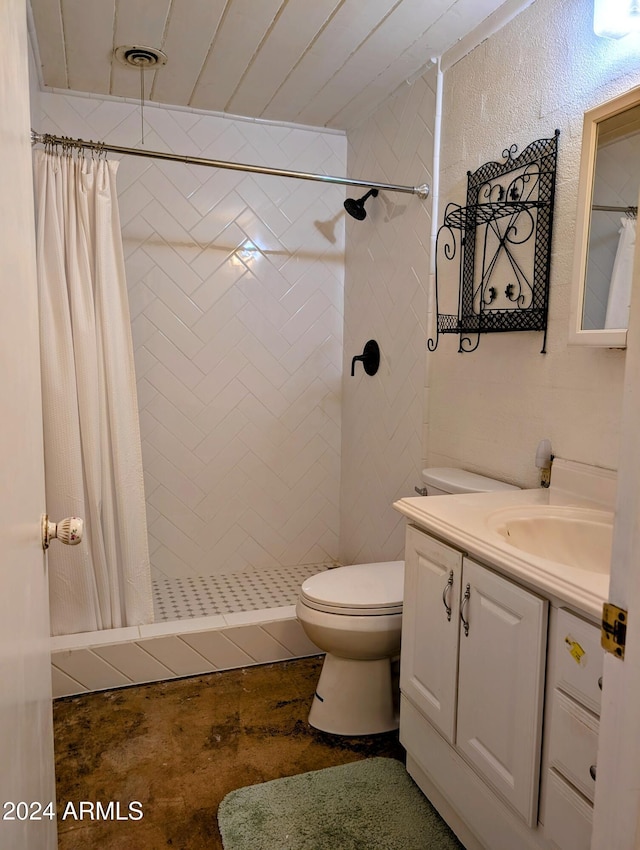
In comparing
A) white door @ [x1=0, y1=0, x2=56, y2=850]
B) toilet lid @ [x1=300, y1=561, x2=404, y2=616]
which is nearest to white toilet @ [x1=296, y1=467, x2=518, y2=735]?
toilet lid @ [x1=300, y1=561, x2=404, y2=616]

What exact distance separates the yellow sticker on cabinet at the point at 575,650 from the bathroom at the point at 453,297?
0.64m

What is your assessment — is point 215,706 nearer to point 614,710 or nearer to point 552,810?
point 552,810

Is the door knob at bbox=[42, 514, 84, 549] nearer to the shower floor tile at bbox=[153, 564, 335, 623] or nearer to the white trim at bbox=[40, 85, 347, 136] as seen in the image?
the shower floor tile at bbox=[153, 564, 335, 623]

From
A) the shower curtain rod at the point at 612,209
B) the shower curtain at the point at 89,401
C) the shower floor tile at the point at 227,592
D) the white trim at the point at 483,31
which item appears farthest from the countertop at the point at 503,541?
the white trim at the point at 483,31

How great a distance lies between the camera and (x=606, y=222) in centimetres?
160

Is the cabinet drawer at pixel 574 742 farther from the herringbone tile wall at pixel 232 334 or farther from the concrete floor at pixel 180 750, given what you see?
the herringbone tile wall at pixel 232 334

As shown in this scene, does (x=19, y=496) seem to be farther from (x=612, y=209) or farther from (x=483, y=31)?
(x=483, y=31)

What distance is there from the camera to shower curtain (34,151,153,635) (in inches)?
89.2

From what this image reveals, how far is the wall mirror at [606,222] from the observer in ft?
Answer: 4.99


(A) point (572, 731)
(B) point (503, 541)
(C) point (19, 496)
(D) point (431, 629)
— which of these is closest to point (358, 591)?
(D) point (431, 629)

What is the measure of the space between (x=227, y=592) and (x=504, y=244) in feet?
6.50

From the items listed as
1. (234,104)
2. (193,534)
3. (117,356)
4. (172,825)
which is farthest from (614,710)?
(234,104)

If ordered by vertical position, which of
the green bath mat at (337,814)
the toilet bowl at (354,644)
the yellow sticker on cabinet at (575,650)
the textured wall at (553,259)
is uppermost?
the textured wall at (553,259)

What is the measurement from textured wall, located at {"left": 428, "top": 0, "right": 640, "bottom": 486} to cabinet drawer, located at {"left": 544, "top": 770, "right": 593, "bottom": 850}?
2.68 ft
